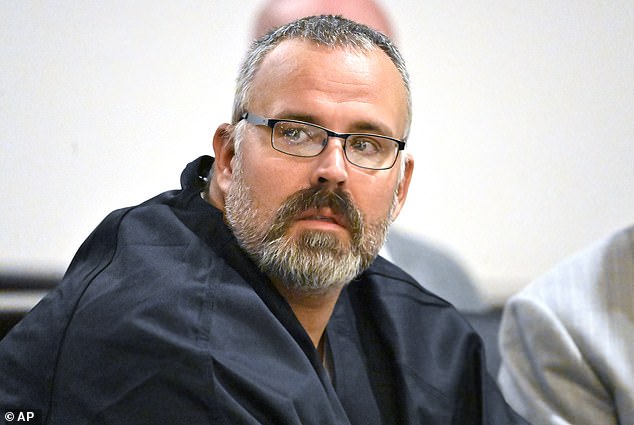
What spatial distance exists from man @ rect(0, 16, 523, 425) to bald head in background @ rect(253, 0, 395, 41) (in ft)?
2.17

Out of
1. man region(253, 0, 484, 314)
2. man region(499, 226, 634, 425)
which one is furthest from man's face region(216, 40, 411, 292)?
man region(253, 0, 484, 314)

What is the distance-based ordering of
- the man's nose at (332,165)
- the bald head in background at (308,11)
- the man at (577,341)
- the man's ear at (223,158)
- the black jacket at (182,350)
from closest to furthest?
the black jacket at (182,350) → the man's nose at (332,165) → the man's ear at (223,158) → the man at (577,341) → the bald head in background at (308,11)

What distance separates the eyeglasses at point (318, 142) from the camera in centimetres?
100

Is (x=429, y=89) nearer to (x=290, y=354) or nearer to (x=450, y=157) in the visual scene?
(x=450, y=157)

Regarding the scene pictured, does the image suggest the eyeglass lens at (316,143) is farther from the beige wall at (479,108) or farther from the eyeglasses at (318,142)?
the beige wall at (479,108)

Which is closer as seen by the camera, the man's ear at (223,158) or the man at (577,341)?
the man's ear at (223,158)

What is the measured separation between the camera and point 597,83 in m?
2.36

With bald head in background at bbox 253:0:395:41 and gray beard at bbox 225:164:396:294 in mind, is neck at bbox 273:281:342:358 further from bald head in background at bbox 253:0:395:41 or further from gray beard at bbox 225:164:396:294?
bald head in background at bbox 253:0:395:41

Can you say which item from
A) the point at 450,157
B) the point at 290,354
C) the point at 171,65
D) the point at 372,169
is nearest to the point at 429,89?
the point at 450,157

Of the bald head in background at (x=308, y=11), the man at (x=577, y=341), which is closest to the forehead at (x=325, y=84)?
the man at (x=577, y=341)

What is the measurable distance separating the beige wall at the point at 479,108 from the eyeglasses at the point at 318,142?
76cm

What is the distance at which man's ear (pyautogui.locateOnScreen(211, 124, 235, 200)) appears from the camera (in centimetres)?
109

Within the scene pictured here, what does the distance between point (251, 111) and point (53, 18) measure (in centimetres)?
80

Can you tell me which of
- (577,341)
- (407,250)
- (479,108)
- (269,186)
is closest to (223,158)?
(269,186)
